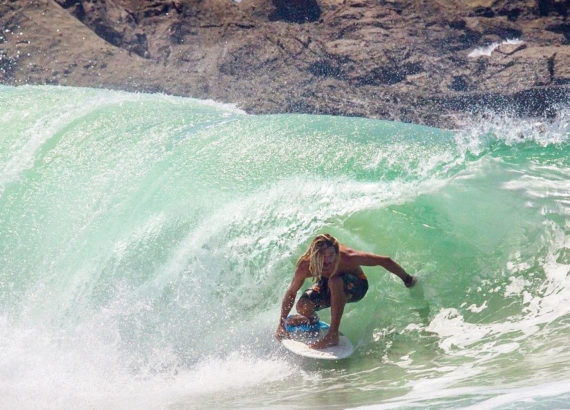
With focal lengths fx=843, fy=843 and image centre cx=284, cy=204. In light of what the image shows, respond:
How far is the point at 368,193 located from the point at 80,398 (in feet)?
8.77

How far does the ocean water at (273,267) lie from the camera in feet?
→ 17.0

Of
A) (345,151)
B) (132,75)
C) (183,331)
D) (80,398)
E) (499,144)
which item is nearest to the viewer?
(80,398)

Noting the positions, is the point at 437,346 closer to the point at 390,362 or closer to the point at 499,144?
the point at 390,362

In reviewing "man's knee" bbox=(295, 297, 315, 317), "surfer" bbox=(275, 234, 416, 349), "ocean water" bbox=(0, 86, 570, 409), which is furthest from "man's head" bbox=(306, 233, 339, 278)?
"ocean water" bbox=(0, 86, 570, 409)

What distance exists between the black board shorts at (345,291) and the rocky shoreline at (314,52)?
1338 cm

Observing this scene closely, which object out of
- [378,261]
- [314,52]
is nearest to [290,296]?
[378,261]

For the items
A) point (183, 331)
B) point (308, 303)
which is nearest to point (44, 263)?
point (183, 331)

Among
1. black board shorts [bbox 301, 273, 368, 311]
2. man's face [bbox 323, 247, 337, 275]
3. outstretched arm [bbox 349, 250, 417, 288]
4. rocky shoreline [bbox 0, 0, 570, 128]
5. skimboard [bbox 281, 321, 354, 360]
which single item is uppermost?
man's face [bbox 323, 247, 337, 275]

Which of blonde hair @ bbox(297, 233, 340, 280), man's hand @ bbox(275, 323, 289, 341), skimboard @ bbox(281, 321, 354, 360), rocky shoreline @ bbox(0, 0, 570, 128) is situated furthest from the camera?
rocky shoreline @ bbox(0, 0, 570, 128)

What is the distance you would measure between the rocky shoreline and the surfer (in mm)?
13373

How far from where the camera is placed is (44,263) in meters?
7.25

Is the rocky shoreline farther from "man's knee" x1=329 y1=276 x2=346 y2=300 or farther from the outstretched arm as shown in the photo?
"man's knee" x1=329 y1=276 x2=346 y2=300

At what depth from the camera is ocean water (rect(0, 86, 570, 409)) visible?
17.0 feet

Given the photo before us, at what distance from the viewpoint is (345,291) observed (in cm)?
542
